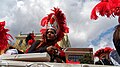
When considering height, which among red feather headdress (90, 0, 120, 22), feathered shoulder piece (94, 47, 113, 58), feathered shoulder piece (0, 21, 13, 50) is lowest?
feathered shoulder piece (94, 47, 113, 58)

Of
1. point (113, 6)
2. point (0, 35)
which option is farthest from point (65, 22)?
point (113, 6)

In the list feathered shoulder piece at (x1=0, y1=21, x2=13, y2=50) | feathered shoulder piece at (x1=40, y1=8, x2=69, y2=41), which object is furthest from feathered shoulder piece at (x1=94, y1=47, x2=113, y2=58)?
feathered shoulder piece at (x1=0, y1=21, x2=13, y2=50)

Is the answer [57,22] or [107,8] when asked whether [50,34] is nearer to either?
[57,22]

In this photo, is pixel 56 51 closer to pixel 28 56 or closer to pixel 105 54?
pixel 28 56

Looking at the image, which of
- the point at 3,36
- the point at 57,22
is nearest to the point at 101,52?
the point at 57,22

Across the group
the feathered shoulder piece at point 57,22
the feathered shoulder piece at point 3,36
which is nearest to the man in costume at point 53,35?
the feathered shoulder piece at point 57,22

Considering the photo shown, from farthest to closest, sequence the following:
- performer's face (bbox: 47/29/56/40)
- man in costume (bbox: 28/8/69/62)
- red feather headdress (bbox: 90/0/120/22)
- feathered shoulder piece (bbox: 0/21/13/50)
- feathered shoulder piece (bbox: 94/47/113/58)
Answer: feathered shoulder piece (bbox: 94/47/113/58), feathered shoulder piece (bbox: 0/21/13/50), performer's face (bbox: 47/29/56/40), man in costume (bbox: 28/8/69/62), red feather headdress (bbox: 90/0/120/22)

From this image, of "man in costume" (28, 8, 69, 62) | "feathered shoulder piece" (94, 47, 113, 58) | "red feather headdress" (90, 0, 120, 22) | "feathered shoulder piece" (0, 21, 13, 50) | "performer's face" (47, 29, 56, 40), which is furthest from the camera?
"feathered shoulder piece" (94, 47, 113, 58)

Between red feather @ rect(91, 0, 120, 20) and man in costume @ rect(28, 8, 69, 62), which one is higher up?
red feather @ rect(91, 0, 120, 20)

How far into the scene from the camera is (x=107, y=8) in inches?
185

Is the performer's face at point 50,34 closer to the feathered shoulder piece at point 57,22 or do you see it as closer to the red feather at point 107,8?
the feathered shoulder piece at point 57,22

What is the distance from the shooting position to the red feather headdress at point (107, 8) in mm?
4641

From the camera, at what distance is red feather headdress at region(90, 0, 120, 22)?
15.2ft

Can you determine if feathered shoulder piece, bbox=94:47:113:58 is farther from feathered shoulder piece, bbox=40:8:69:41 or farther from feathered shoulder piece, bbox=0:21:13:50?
feathered shoulder piece, bbox=0:21:13:50
